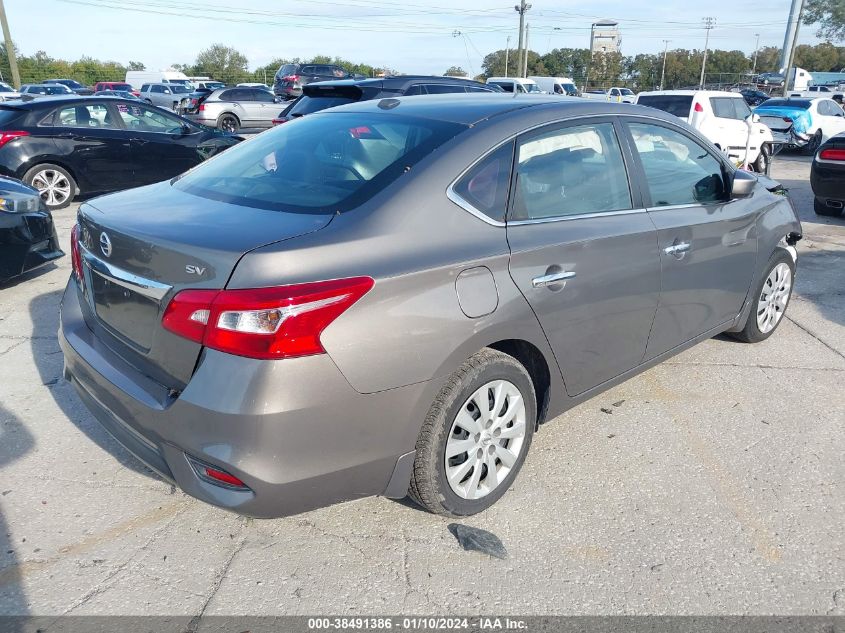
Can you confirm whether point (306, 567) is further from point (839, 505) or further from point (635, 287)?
point (839, 505)

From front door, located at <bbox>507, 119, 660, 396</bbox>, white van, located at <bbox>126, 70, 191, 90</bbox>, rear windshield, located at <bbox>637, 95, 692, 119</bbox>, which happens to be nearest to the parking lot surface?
front door, located at <bbox>507, 119, 660, 396</bbox>

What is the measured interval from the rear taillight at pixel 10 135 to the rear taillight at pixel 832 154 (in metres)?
10.5

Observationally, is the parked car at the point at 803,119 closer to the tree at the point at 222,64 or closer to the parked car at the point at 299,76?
the parked car at the point at 299,76

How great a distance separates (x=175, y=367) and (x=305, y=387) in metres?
0.50

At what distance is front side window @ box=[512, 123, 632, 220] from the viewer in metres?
2.96

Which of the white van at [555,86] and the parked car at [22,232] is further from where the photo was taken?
the white van at [555,86]

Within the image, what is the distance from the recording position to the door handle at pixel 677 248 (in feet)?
11.5

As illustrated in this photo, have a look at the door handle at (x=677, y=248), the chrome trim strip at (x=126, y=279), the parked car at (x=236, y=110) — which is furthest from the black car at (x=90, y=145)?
the parked car at (x=236, y=110)

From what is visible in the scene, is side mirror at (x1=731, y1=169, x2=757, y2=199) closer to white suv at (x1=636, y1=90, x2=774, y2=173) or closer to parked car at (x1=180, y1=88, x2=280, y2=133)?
white suv at (x1=636, y1=90, x2=774, y2=173)

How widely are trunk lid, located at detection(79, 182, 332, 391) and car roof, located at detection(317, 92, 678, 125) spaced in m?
0.95

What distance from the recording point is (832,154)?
8.77 metres

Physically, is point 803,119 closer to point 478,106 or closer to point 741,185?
point 741,185

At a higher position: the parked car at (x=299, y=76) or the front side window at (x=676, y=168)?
the front side window at (x=676, y=168)

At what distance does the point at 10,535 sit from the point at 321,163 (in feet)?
6.56
